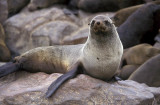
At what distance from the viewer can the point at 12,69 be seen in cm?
554

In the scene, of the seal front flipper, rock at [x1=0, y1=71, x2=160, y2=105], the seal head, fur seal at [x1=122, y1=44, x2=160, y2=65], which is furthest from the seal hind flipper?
fur seal at [x1=122, y1=44, x2=160, y2=65]

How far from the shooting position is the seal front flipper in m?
4.45

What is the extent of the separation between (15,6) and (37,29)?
2.53 m

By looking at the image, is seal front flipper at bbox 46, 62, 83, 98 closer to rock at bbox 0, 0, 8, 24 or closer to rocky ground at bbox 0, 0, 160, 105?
rocky ground at bbox 0, 0, 160, 105

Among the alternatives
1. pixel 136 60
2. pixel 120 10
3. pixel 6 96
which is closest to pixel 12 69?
pixel 6 96

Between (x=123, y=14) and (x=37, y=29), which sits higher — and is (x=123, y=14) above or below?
above

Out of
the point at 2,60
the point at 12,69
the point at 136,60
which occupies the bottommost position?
the point at 2,60

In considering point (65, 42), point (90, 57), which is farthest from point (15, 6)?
point (90, 57)

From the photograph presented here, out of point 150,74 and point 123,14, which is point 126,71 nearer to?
point 150,74

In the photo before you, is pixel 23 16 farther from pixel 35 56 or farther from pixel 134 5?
pixel 35 56

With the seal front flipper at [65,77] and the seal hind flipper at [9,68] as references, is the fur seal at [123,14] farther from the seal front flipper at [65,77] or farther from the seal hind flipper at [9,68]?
the seal front flipper at [65,77]

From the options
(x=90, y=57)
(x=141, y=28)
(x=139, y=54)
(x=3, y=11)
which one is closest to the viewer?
(x=90, y=57)

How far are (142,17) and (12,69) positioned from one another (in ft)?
19.5

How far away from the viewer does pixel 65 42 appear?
1137 centimetres
